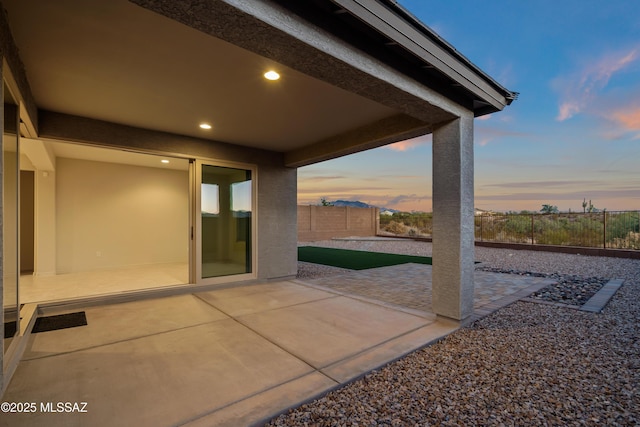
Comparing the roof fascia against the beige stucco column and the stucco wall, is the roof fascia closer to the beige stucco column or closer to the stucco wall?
the beige stucco column

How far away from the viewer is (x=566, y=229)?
34.3 feet

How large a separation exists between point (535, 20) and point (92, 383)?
447 inches

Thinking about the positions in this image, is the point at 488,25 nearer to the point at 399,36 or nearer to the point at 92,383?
the point at 399,36

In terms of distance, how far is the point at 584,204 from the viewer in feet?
38.2

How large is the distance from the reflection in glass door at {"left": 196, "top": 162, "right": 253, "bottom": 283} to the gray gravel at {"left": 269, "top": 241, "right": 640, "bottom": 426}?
379cm

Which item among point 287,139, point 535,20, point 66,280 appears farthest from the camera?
point 535,20

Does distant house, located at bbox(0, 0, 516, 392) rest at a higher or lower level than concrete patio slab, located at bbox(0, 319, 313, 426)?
higher

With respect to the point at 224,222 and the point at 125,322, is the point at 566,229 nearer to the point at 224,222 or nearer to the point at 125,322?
the point at 224,222

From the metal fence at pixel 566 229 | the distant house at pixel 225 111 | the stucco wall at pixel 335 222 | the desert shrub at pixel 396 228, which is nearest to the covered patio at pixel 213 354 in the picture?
the distant house at pixel 225 111

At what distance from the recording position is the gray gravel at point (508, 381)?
1812 mm

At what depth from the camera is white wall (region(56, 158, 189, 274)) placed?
6.68 metres

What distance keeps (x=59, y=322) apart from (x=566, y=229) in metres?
14.0

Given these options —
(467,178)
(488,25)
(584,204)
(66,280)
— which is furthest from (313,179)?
(467,178)

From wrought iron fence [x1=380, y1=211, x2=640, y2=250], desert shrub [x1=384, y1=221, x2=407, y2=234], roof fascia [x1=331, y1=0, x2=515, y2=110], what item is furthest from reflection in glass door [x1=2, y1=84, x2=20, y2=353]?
desert shrub [x1=384, y1=221, x2=407, y2=234]
